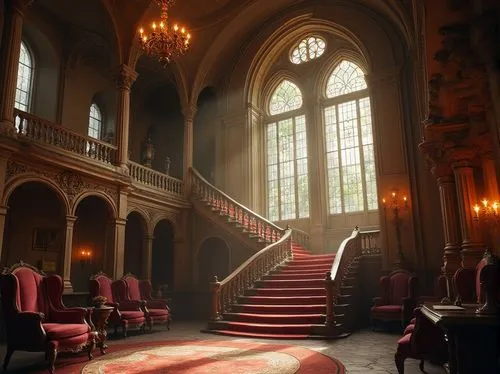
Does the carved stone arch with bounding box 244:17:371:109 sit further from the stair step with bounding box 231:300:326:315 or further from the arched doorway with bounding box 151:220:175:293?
the stair step with bounding box 231:300:326:315

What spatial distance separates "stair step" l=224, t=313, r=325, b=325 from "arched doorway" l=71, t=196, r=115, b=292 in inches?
197

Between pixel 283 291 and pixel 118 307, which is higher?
pixel 283 291

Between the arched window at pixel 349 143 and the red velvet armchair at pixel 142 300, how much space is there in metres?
6.82

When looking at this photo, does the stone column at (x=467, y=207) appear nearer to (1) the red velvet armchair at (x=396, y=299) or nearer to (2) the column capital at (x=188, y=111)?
(1) the red velvet armchair at (x=396, y=299)

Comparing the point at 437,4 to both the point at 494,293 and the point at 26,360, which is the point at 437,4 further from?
the point at 26,360

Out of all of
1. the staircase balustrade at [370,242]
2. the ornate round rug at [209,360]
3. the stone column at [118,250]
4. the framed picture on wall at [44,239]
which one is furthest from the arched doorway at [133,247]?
the staircase balustrade at [370,242]

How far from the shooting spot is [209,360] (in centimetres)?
594

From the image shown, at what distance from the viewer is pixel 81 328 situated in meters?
6.02

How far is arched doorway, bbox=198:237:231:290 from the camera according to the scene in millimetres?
14070

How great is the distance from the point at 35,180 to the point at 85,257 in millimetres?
4349

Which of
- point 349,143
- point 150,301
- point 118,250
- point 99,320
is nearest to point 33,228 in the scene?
point 118,250

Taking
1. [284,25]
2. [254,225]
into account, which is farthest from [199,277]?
[284,25]

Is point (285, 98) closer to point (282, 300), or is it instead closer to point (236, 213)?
point (236, 213)

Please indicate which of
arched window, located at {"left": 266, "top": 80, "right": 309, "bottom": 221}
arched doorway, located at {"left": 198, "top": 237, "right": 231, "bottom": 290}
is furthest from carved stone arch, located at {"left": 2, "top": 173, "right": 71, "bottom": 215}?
arched window, located at {"left": 266, "top": 80, "right": 309, "bottom": 221}
